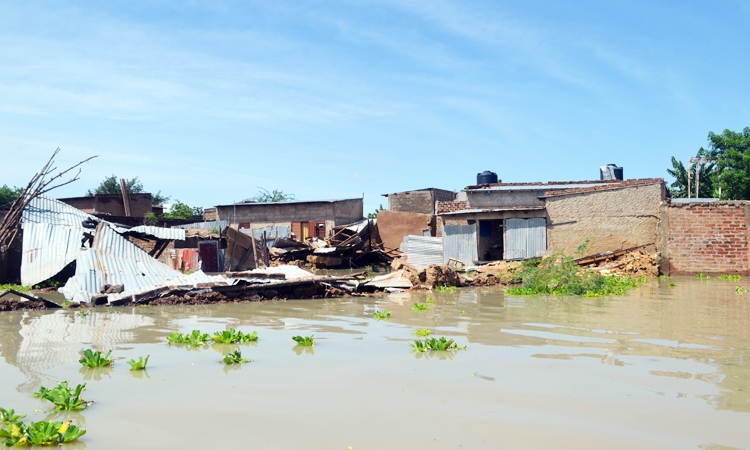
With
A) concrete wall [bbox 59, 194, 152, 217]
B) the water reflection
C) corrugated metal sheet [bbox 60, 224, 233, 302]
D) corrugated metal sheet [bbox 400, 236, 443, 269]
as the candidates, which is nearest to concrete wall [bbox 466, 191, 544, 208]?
corrugated metal sheet [bbox 400, 236, 443, 269]

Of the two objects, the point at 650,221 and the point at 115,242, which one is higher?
the point at 650,221

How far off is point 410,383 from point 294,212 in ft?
90.8

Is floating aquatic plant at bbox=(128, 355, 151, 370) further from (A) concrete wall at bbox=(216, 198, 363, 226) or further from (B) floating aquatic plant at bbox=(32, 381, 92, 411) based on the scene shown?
(A) concrete wall at bbox=(216, 198, 363, 226)

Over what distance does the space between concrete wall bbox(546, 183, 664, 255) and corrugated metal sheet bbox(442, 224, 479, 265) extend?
2903 mm

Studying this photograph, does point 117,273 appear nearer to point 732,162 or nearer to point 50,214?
point 50,214

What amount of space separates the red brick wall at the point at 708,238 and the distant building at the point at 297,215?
17654 millimetres

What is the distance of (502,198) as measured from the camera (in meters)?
27.2

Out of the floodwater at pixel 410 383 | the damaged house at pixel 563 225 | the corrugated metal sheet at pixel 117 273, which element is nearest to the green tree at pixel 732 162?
the damaged house at pixel 563 225

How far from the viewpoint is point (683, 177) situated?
36562 mm

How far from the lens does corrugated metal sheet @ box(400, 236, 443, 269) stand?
23836 mm

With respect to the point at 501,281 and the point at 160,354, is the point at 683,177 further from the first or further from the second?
the point at 160,354

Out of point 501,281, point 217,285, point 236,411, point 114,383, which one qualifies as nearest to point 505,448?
point 236,411

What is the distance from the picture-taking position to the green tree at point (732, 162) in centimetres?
2983

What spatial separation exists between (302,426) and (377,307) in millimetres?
7374
